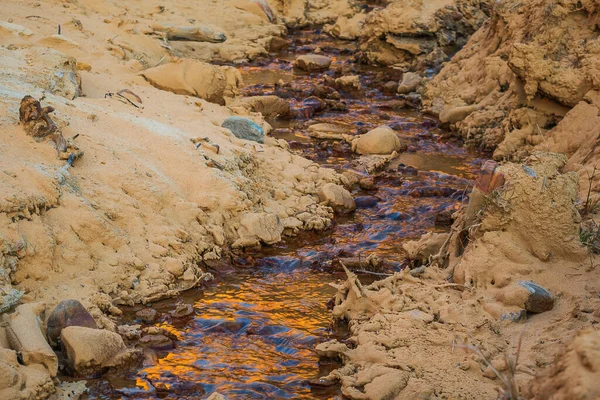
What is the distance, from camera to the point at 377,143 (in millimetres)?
8531

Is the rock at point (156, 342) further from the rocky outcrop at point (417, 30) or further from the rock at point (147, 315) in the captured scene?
the rocky outcrop at point (417, 30)

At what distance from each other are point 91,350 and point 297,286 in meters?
1.70

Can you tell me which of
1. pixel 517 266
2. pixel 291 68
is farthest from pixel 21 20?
pixel 517 266

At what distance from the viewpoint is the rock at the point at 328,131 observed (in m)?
9.01

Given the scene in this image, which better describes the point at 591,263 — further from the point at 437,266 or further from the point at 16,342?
the point at 16,342

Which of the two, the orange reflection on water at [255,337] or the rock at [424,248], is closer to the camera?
the orange reflection on water at [255,337]

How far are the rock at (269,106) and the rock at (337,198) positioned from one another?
108 inches

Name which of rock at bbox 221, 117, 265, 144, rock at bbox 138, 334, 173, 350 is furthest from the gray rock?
rock at bbox 221, 117, 265, 144

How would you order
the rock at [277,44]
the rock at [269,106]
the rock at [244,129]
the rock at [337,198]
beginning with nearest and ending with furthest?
the rock at [337,198]
the rock at [244,129]
the rock at [269,106]
the rock at [277,44]

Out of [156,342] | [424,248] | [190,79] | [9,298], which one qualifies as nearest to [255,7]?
[190,79]

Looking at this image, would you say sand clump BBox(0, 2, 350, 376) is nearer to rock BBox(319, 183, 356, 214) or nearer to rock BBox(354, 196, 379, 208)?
rock BBox(319, 183, 356, 214)

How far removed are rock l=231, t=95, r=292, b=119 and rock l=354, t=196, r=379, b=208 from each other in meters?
2.71

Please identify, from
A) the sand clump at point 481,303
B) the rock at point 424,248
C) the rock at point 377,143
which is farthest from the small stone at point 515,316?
the rock at point 377,143

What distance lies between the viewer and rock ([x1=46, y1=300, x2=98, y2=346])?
4535mm
